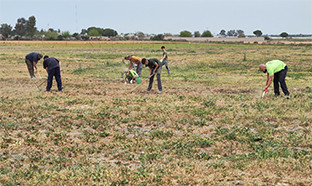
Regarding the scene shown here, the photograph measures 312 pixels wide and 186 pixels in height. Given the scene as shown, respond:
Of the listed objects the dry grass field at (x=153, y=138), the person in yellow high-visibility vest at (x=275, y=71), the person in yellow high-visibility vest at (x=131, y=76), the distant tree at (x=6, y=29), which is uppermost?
the distant tree at (x=6, y=29)

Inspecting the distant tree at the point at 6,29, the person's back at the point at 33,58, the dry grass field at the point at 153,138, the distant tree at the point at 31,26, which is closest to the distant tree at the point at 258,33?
the distant tree at the point at 31,26

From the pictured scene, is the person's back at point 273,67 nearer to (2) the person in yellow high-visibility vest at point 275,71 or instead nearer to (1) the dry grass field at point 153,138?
(2) the person in yellow high-visibility vest at point 275,71

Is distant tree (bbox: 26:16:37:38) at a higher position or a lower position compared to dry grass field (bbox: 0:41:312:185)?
higher

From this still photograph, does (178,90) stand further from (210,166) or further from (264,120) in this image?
(210,166)

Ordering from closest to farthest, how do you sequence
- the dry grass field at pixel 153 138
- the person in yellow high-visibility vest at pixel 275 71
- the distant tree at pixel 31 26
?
the dry grass field at pixel 153 138
the person in yellow high-visibility vest at pixel 275 71
the distant tree at pixel 31 26

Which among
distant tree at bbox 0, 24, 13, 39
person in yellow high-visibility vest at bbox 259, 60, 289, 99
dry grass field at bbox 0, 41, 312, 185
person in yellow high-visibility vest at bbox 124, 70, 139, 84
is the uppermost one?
distant tree at bbox 0, 24, 13, 39

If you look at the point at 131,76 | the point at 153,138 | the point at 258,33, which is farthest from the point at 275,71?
the point at 258,33

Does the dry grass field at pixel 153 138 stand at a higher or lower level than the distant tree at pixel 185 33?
lower

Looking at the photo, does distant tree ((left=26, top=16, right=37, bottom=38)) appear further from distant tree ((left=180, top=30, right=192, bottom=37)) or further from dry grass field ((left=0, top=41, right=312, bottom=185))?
dry grass field ((left=0, top=41, right=312, bottom=185))

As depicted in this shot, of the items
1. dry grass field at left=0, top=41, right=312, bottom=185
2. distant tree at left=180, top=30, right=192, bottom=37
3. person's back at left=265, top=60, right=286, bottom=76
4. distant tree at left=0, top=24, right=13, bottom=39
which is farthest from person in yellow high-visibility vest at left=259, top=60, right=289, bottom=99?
distant tree at left=180, top=30, right=192, bottom=37

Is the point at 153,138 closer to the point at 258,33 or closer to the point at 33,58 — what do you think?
the point at 33,58

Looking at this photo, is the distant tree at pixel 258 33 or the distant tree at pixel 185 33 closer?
the distant tree at pixel 185 33

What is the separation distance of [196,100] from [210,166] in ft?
22.5

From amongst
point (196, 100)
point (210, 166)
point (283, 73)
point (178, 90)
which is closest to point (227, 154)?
point (210, 166)
